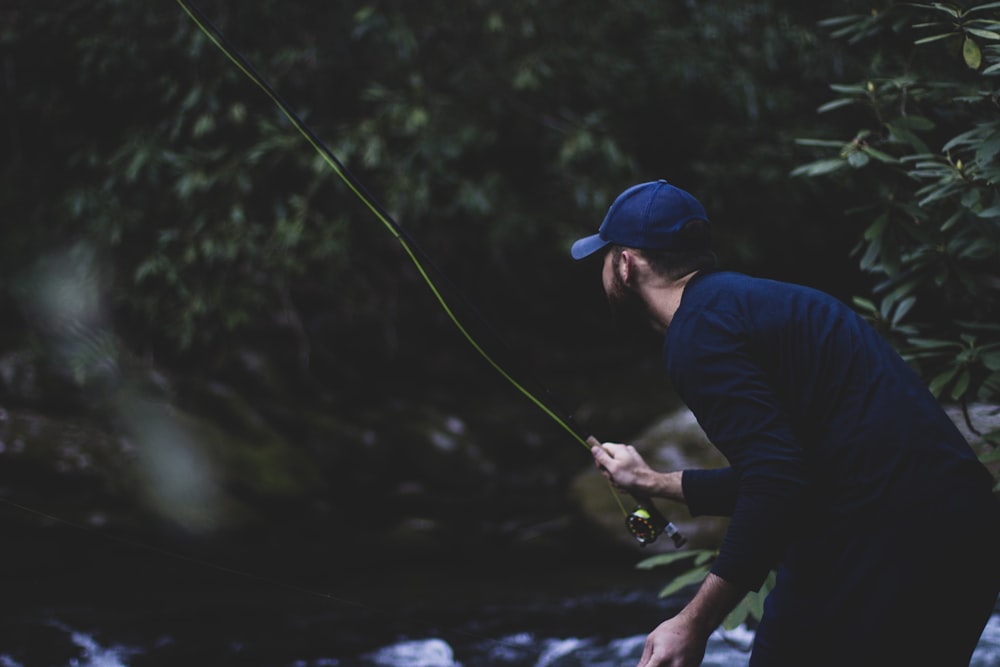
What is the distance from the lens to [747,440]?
160 cm

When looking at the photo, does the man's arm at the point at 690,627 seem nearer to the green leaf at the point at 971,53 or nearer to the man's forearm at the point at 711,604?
the man's forearm at the point at 711,604

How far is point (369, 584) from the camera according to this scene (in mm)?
5102

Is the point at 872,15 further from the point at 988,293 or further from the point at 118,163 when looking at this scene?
the point at 118,163

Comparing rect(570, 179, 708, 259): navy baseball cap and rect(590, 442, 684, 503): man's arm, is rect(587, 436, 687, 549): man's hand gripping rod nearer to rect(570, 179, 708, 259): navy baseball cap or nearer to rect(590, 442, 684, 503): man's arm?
rect(590, 442, 684, 503): man's arm

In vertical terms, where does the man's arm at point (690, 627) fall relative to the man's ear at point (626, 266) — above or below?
below

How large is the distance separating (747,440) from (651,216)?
0.48 meters

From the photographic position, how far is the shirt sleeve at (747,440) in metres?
1.57

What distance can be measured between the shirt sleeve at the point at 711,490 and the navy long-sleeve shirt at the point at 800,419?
37 cm

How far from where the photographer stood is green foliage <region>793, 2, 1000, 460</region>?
2.46 meters

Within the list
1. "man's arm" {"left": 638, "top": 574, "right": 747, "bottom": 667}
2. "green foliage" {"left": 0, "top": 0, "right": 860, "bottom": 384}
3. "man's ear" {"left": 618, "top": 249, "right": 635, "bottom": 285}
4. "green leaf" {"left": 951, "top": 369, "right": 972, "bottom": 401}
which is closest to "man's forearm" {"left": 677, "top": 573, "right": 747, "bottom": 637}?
"man's arm" {"left": 638, "top": 574, "right": 747, "bottom": 667}

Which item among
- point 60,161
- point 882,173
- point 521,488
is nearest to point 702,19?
point 521,488

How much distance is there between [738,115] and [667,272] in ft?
18.0

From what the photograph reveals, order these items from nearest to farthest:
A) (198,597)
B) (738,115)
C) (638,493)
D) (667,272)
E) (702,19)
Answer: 1. (667,272)
2. (638,493)
3. (198,597)
4. (702,19)
5. (738,115)

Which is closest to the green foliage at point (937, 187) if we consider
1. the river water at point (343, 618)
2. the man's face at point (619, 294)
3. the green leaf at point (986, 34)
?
the green leaf at point (986, 34)
